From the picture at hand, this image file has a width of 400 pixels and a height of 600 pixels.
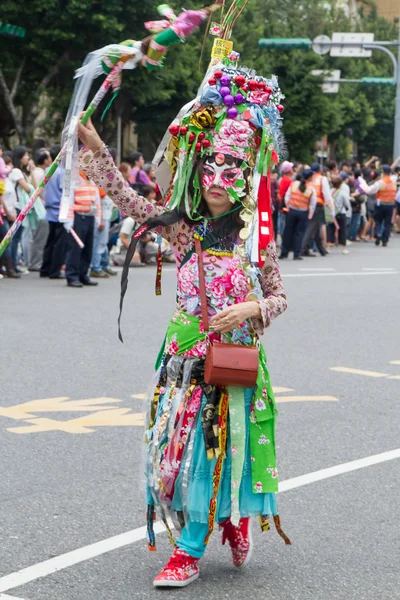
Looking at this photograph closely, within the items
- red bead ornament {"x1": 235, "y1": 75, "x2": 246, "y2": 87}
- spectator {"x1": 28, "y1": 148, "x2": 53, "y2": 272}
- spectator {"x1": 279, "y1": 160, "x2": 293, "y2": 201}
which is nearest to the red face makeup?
red bead ornament {"x1": 235, "y1": 75, "x2": 246, "y2": 87}

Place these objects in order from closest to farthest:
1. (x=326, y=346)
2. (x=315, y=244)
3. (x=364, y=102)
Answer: (x=326, y=346) < (x=315, y=244) < (x=364, y=102)

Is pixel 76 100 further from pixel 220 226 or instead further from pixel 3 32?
pixel 3 32

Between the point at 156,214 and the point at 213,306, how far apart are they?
406 mm

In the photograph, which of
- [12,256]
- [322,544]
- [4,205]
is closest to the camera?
[322,544]

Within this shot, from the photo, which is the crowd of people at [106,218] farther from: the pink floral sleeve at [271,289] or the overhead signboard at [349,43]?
the overhead signboard at [349,43]

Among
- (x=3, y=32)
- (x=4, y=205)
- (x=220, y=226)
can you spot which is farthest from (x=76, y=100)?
(x=3, y=32)

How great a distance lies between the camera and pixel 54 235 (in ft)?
50.1

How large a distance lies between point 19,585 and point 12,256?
460 inches

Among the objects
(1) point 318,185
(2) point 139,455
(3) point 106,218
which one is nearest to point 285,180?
(1) point 318,185

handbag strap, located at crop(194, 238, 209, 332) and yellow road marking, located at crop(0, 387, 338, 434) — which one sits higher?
handbag strap, located at crop(194, 238, 209, 332)

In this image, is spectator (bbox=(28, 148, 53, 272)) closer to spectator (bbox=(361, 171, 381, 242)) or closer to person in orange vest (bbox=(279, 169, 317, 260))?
person in orange vest (bbox=(279, 169, 317, 260))

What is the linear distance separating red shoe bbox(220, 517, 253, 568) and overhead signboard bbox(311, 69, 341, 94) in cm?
4189

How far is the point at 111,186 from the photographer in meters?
4.26

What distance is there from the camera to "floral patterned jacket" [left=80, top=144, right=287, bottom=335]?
4.21 metres
